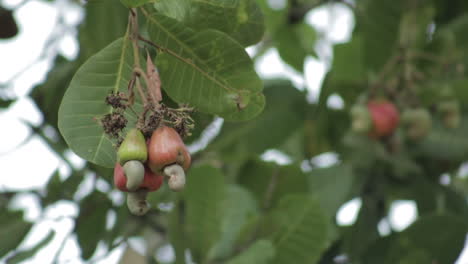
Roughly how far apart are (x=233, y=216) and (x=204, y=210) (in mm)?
175

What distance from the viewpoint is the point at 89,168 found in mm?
1906

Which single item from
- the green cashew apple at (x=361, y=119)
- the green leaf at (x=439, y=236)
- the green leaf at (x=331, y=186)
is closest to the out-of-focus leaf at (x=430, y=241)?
the green leaf at (x=439, y=236)

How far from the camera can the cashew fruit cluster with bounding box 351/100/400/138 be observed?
6.97ft

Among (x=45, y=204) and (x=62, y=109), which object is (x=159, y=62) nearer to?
(x=62, y=109)

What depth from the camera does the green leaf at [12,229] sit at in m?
1.70

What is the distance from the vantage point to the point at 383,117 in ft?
7.13

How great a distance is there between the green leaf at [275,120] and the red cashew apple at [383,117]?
26 centimetres

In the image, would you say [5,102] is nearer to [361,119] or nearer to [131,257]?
[131,257]

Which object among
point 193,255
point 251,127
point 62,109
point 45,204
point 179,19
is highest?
point 179,19

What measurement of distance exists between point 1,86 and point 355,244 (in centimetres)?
116

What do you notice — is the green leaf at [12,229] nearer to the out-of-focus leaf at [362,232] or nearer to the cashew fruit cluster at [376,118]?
the out-of-focus leaf at [362,232]

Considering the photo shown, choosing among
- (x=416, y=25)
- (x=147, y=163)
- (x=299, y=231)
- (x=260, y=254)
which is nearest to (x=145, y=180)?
(x=147, y=163)

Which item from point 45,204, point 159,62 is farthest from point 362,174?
point 159,62

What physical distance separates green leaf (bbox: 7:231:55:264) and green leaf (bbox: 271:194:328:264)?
58cm
